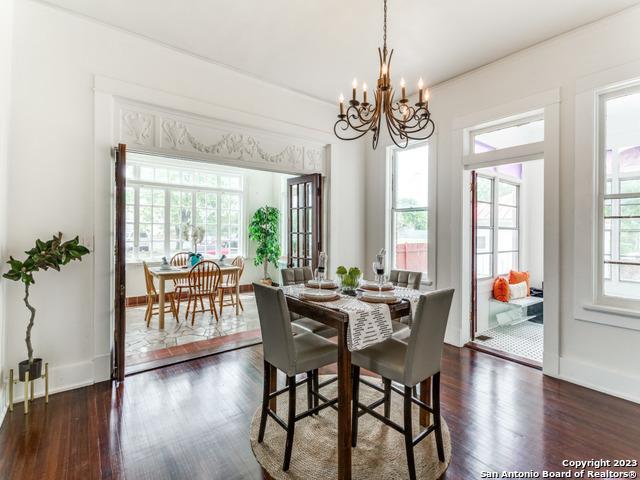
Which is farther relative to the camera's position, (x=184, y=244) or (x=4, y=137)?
(x=184, y=244)

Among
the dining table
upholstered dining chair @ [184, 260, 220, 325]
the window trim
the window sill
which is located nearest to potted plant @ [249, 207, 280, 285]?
the window trim

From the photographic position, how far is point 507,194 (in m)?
4.77

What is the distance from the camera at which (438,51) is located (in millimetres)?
3176

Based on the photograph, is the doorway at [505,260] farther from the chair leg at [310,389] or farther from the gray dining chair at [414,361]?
the chair leg at [310,389]

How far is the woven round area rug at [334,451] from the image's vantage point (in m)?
1.79

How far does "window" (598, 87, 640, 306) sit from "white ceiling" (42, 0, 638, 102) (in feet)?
2.70

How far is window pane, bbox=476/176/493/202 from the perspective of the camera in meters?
4.11

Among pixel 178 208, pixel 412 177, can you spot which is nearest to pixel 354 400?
pixel 412 177

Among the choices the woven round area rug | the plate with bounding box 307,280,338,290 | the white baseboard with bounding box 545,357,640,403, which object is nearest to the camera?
the woven round area rug

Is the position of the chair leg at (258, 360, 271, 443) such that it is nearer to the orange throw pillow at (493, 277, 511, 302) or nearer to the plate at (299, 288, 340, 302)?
the plate at (299, 288, 340, 302)

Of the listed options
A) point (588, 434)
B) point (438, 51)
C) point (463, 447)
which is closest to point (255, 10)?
point (438, 51)

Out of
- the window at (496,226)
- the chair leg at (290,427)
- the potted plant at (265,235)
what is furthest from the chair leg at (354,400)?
the potted plant at (265,235)

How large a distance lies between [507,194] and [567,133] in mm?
1960

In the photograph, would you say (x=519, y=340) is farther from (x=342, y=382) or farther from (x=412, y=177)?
(x=342, y=382)
